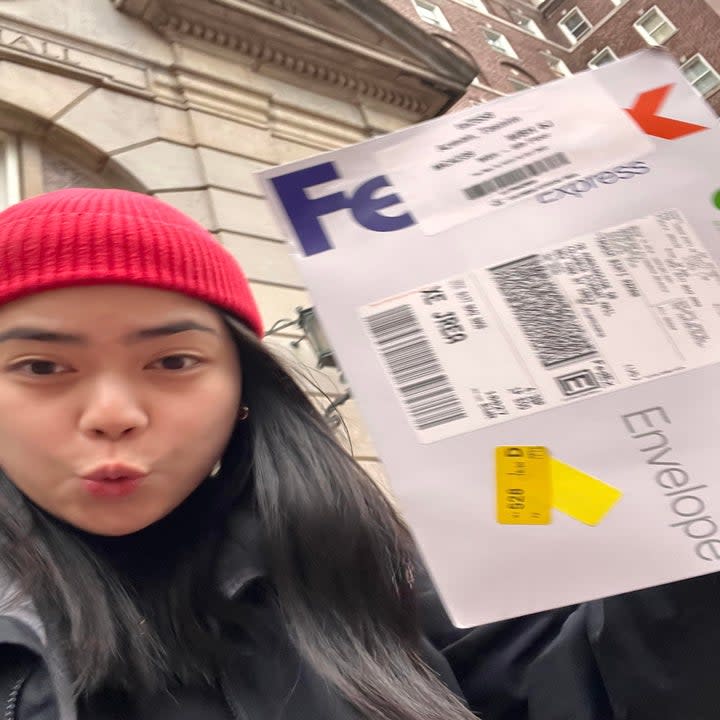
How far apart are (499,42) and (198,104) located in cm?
1787

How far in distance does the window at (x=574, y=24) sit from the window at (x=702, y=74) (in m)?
4.84

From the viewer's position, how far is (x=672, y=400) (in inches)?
34.0

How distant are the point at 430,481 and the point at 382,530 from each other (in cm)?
56

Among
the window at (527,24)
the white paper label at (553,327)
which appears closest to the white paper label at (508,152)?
the white paper label at (553,327)

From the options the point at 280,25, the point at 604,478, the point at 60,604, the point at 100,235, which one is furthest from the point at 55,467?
the point at 280,25

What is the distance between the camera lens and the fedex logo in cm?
99

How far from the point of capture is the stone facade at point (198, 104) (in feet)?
15.4

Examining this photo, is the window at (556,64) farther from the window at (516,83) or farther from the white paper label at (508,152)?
the white paper label at (508,152)

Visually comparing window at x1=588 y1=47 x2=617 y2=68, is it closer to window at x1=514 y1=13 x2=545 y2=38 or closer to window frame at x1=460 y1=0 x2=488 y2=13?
window at x1=514 y1=13 x2=545 y2=38

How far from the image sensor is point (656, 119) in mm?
1049

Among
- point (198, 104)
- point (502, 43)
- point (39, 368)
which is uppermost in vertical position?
point (502, 43)

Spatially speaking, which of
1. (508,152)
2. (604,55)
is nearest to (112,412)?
(508,152)

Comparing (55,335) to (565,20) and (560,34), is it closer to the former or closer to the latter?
(560,34)

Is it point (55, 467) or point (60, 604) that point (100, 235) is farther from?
point (60, 604)
